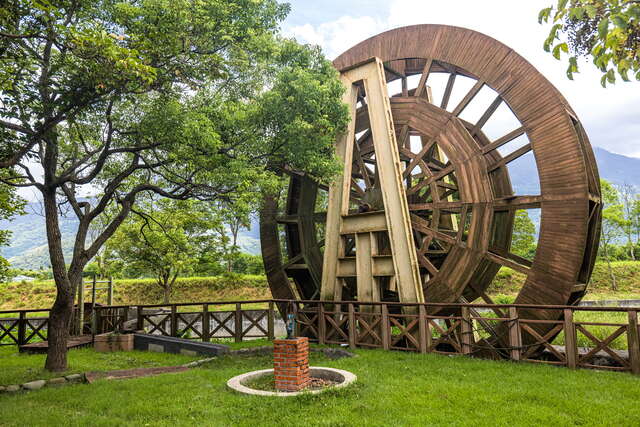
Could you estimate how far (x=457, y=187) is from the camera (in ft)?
37.8

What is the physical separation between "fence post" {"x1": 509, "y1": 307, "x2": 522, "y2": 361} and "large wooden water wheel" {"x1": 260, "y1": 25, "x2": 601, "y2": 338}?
1.43 meters

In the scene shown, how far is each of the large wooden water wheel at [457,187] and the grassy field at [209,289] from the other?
15.3 m

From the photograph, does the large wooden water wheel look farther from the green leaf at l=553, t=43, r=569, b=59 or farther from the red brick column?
the green leaf at l=553, t=43, r=569, b=59

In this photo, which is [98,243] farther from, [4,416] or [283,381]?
[283,381]

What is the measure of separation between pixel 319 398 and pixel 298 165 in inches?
256

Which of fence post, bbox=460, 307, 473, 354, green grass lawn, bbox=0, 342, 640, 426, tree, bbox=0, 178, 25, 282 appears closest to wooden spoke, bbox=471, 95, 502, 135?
fence post, bbox=460, 307, 473, 354

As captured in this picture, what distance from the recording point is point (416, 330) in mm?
10188

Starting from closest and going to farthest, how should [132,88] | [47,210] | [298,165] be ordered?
[132,88] → [47,210] → [298,165]

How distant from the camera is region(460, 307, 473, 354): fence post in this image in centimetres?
851

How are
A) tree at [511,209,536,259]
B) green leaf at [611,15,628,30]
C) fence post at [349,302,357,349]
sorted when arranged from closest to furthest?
green leaf at [611,15,628,30], fence post at [349,302,357,349], tree at [511,209,536,259]

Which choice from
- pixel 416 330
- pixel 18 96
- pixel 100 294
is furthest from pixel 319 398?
pixel 100 294

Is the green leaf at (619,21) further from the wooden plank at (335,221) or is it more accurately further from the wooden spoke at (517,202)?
the wooden plank at (335,221)

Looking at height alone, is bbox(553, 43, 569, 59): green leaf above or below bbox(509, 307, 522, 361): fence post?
above

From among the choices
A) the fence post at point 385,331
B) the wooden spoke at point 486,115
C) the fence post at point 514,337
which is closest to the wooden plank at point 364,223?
the fence post at point 385,331
